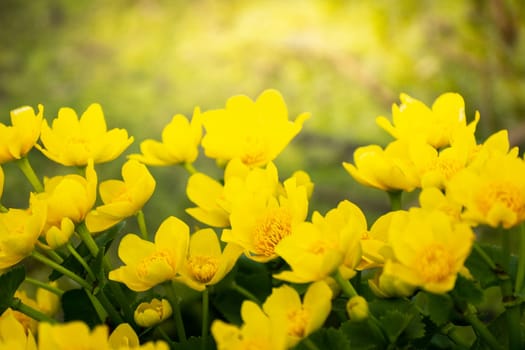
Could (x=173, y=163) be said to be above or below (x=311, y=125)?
above

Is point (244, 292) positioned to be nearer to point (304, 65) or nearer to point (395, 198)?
point (395, 198)

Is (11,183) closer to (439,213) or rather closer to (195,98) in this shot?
(195,98)

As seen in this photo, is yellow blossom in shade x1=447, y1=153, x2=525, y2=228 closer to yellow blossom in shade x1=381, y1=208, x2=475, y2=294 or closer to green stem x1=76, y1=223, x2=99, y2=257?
yellow blossom in shade x1=381, y1=208, x2=475, y2=294

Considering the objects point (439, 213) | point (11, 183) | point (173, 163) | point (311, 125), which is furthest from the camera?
point (311, 125)

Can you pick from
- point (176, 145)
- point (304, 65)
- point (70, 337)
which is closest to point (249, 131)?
point (176, 145)

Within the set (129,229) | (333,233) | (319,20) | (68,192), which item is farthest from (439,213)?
(319,20)

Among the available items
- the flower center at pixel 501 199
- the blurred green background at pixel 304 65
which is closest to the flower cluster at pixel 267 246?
the flower center at pixel 501 199
